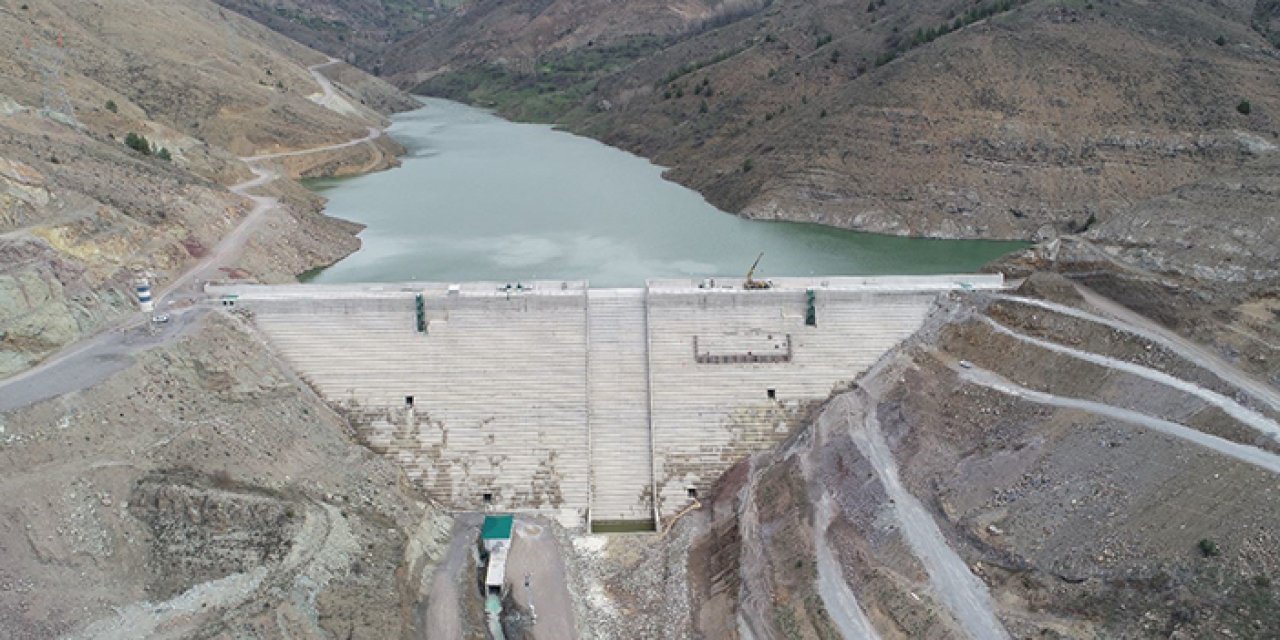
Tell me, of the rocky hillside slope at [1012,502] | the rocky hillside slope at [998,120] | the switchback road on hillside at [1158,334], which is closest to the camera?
the rocky hillside slope at [1012,502]

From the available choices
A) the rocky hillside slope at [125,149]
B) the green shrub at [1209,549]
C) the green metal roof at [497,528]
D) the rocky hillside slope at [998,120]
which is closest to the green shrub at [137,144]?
the rocky hillside slope at [125,149]

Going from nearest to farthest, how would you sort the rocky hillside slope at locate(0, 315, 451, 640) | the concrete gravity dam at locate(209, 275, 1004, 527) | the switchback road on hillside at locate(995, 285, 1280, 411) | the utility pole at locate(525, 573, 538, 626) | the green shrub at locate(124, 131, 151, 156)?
the rocky hillside slope at locate(0, 315, 451, 640) → the utility pole at locate(525, 573, 538, 626) → the switchback road on hillside at locate(995, 285, 1280, 411) → the concrete gravity dam at locate(209, 275, 1004, 527) → the green shrub at locate(124, 131, 151, 156)

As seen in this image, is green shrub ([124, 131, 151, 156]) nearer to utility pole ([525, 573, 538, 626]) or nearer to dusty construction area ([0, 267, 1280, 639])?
dusty construction area ([0, 267, 1280, 639])

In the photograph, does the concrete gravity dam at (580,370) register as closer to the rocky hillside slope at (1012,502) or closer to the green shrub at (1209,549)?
the rocky hillside slope at (1012,502)

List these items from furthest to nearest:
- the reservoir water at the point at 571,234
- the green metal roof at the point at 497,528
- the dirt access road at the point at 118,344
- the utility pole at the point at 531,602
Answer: the reservoir water at the point at 571,234, the green metal roof at the point at 497,528, the dirt access road at the point at 118,344, the utility pole at the point at 531,602

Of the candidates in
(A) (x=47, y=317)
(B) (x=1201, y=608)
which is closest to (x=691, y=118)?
(A) (x=47, y=317)

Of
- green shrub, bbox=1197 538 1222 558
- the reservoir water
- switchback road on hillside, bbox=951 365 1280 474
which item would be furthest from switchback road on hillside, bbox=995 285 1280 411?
the reservoir water

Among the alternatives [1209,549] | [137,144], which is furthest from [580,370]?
[137,144]
